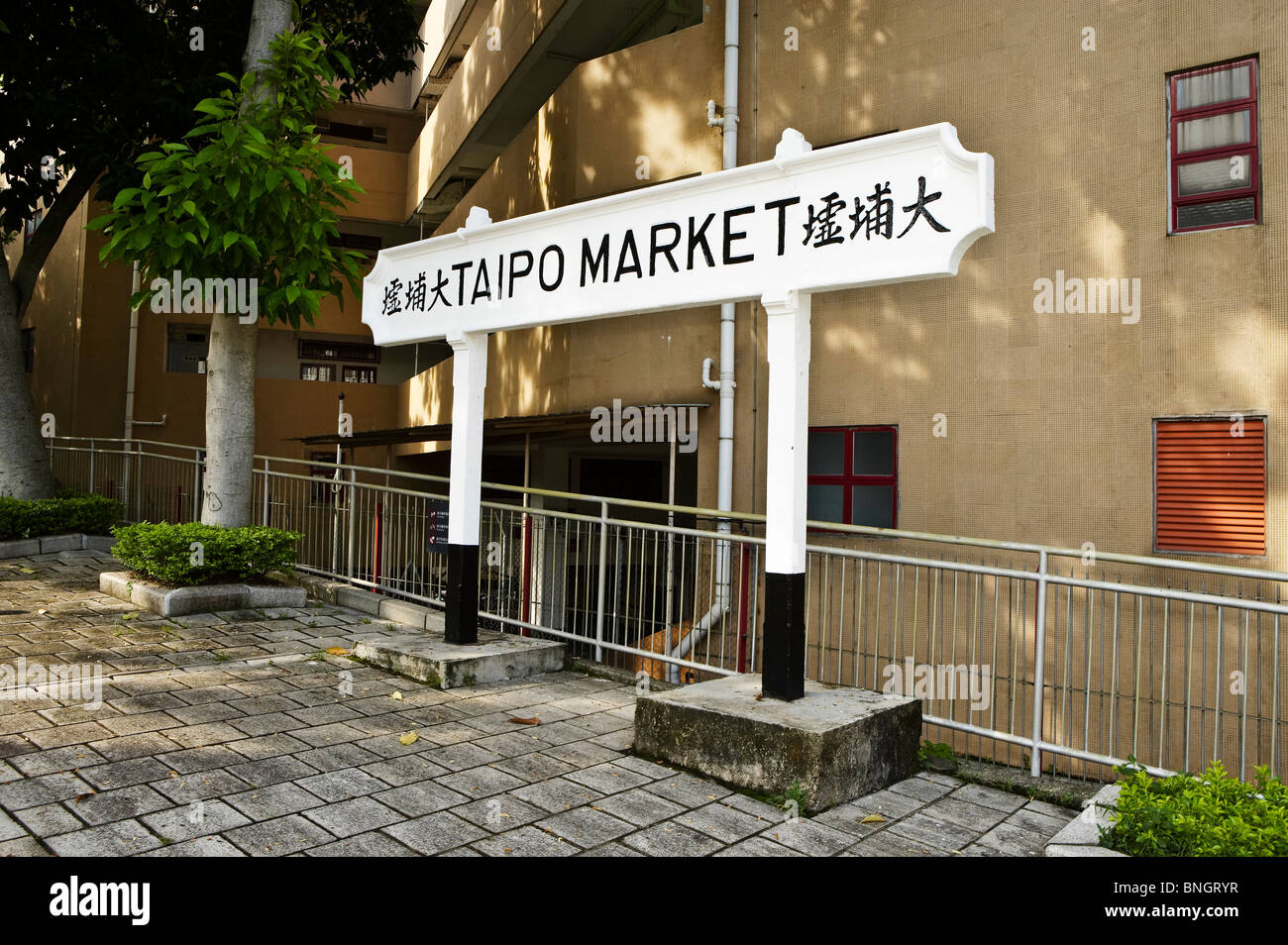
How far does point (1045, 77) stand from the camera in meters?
8.36

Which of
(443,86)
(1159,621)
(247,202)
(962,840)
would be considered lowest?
(962,840)

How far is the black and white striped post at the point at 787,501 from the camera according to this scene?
4.95 metres

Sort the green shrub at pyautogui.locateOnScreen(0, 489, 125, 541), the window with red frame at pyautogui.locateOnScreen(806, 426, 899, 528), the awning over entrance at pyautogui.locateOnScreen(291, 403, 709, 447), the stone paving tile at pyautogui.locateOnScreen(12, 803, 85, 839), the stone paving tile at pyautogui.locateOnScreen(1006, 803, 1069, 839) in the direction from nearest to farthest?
the stone paving tile at pyautogui.locateOnScreen(12, 803, 85, 839)
the stone paving tile at pyautogui.locateOnScreen(1006, 803, 1069, 839)
the window with red frame at pyautogui.locateOnScreen(806, 426, 899, 528)
the awning over entrance at pyautogui.locateOnScreen(291, 403, 709, 447)
the green shrub at pyautogui.locateOnScreen(0, 489, 125, 541)

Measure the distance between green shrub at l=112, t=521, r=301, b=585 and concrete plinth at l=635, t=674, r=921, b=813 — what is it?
17.5 feet

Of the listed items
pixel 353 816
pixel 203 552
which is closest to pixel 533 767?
pixel 353 816

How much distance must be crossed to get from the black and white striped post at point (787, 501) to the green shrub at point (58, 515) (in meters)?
10.6

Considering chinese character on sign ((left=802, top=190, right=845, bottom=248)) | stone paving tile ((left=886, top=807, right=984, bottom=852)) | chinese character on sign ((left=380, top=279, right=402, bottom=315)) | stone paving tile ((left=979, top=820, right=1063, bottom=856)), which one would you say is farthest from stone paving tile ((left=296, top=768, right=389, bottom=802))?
chinese character on sign ((left=380, top=279, right=402, bottom=315))

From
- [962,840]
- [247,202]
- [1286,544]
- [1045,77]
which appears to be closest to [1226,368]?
[1286,544]

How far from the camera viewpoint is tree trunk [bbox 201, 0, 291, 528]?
947cm

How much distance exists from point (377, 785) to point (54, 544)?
9722mm

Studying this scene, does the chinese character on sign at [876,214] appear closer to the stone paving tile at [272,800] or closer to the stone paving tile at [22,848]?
the stone paving tile at [272,800]

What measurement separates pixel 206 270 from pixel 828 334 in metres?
5.99

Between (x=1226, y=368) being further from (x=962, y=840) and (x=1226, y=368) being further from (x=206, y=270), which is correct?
(x=206, y=270)

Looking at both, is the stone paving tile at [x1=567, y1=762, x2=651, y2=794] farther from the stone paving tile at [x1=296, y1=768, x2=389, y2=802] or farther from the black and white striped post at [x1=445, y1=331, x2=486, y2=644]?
the black and white striped post at [x1=445, y1=331, x2=486, y2=644]
